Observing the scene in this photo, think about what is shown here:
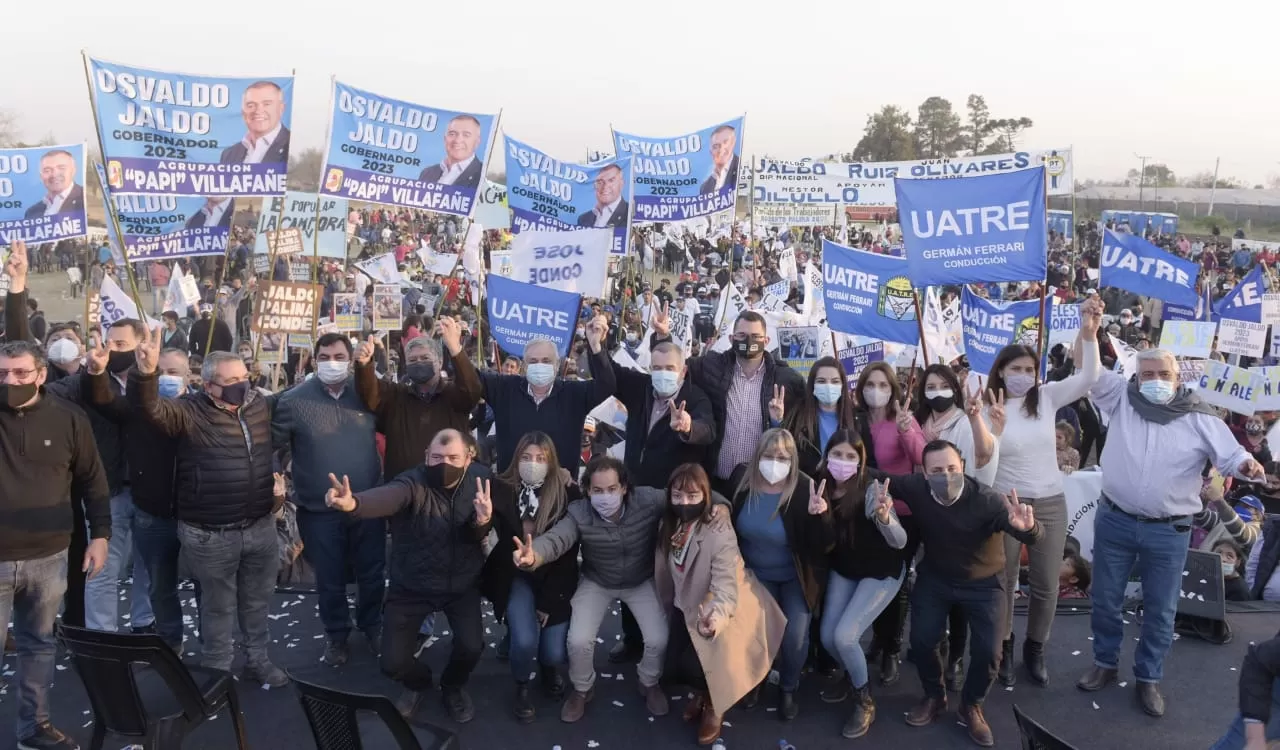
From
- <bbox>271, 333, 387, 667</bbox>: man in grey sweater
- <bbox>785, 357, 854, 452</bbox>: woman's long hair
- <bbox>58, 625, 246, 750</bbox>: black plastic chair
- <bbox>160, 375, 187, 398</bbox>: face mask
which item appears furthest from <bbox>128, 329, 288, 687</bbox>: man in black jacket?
<bbox>785, 357, 854, 452</bbox>: woman's long hair

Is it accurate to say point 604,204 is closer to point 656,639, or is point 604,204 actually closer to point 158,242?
point 158,242

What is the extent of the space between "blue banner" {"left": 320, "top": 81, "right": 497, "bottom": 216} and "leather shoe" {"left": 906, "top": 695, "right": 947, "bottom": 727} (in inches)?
236

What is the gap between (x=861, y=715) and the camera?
496cm

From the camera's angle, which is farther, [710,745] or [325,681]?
[325,681]

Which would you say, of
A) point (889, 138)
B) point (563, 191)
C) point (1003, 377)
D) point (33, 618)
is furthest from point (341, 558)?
point (889, 138)

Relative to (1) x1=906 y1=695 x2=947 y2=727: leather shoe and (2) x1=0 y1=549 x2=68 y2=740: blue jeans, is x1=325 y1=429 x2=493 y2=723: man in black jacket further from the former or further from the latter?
(1) x1=906 y1=695 x2=947 y2=727: leather shoe

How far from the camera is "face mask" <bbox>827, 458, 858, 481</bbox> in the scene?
4941 millimetres

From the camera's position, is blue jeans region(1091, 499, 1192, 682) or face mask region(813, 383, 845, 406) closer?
blue jeans region(1091, 499, 1192, 682)

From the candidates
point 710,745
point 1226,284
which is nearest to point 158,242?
point 710,745

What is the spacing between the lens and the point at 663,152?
12.1 m

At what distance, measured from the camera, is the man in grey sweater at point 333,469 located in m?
5.38

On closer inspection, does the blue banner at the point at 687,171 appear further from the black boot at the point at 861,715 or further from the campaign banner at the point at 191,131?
the black boot at the point at 861,715

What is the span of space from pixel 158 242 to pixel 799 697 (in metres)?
7.35

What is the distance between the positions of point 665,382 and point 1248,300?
8339mm
